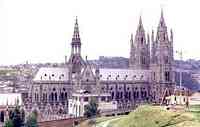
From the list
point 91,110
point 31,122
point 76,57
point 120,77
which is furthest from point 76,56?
point 31,122

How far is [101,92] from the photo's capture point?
14875 centimetres

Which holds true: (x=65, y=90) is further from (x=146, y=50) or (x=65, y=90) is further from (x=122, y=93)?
(x=146, y=50)

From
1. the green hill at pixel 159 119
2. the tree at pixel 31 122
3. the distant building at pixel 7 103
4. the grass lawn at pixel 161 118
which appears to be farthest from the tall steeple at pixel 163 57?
the green hill at pixel 159 119

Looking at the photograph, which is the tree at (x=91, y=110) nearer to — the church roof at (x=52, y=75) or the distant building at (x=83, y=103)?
the distant building at (x=83, y=103)

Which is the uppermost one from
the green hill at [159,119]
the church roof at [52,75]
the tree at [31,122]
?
the church roof at [52,75]

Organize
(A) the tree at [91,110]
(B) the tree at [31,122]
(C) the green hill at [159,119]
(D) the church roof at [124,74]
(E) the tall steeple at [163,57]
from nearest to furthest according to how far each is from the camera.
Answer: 1. (C) the green hill at [159,119]
2. (B) the tree at [31,122]
3. (A) the tree at [91,110]
4. (D) the church roof at [124,74]
5. (E) the tall steeple at [163,57]

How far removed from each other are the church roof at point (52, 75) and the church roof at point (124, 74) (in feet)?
35.4

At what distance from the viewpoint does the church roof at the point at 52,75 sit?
148 m

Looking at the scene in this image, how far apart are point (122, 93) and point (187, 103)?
59.5 meters

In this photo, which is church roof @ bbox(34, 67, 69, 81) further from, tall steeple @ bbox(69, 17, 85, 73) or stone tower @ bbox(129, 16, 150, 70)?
stone tower @ bbox(129, 16, 150, 70)

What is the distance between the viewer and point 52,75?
149m

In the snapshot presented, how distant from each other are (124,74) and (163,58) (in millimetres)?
11658

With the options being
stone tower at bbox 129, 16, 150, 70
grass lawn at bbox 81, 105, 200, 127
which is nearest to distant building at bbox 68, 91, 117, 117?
stone tower at bbox 129, 16, 150, 70

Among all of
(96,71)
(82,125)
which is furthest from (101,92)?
(82,125)
